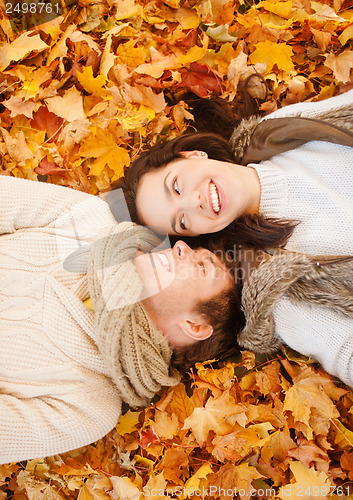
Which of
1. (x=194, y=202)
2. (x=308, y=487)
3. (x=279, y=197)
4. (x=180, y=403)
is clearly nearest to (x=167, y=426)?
(x=180, y=403)

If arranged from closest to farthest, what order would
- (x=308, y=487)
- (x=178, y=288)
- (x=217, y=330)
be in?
(x=308, y=487)
(x=178, y=288)
(x=217, y=330)

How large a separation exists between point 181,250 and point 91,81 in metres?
0.75

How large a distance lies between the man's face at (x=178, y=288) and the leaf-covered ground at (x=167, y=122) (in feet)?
0.59

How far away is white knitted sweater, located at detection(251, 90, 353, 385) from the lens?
1236 mm

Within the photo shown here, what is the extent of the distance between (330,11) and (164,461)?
66.2 inches

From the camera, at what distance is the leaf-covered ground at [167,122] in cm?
121

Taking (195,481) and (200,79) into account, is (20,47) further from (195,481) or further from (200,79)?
(195,481)

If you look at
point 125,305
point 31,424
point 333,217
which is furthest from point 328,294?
point 31,424

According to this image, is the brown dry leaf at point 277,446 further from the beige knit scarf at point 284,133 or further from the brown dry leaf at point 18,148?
the brown dry leaf at point 18,148

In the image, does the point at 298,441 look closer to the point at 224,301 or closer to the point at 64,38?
the point at 224,301

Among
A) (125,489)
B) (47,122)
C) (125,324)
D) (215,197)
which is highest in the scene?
(47,122)

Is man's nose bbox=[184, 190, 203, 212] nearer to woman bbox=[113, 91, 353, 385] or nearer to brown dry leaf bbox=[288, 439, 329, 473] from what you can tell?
woman bbox=[113, 91, 353, 385]

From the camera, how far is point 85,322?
1.21 meters

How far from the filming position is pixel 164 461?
1208 mm
